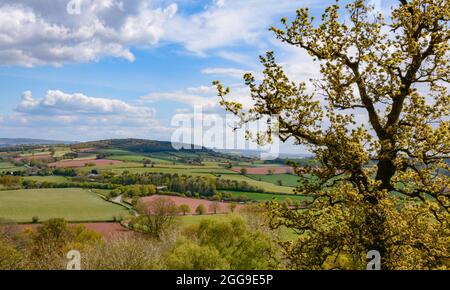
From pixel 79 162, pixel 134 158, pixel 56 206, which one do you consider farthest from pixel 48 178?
pixel 134 158

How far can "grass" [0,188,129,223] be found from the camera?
81.0 meters

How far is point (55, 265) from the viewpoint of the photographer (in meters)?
41.9

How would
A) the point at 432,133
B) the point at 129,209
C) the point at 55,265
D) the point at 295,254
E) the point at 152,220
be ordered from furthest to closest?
the point at 129,209 → the point at 152,220 → the point at 55,265 → the point at 295,254 → the point at 432,133

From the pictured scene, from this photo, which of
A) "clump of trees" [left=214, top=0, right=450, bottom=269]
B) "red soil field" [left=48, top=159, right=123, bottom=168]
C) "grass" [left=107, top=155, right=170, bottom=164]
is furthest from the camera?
"grass" [left=107, top=155, right=170, bottom=164]

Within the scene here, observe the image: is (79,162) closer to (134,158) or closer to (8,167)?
(134,158)

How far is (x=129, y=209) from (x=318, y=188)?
81.2m

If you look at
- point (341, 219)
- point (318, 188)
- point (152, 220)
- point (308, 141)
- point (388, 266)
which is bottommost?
point (152, 220)

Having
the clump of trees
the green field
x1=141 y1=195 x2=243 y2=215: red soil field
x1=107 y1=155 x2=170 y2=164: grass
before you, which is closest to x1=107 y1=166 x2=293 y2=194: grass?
the green field

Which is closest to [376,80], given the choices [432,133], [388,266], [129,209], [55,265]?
[432,133]

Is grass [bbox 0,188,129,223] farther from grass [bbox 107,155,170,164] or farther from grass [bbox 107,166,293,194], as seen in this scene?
grass [bbox 107,155,170,164]

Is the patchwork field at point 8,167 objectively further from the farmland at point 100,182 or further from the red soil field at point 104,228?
the red soil field at point 104,228

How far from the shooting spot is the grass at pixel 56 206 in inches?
3189

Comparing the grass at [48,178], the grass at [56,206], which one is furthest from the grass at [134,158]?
the grass at [56,206]
